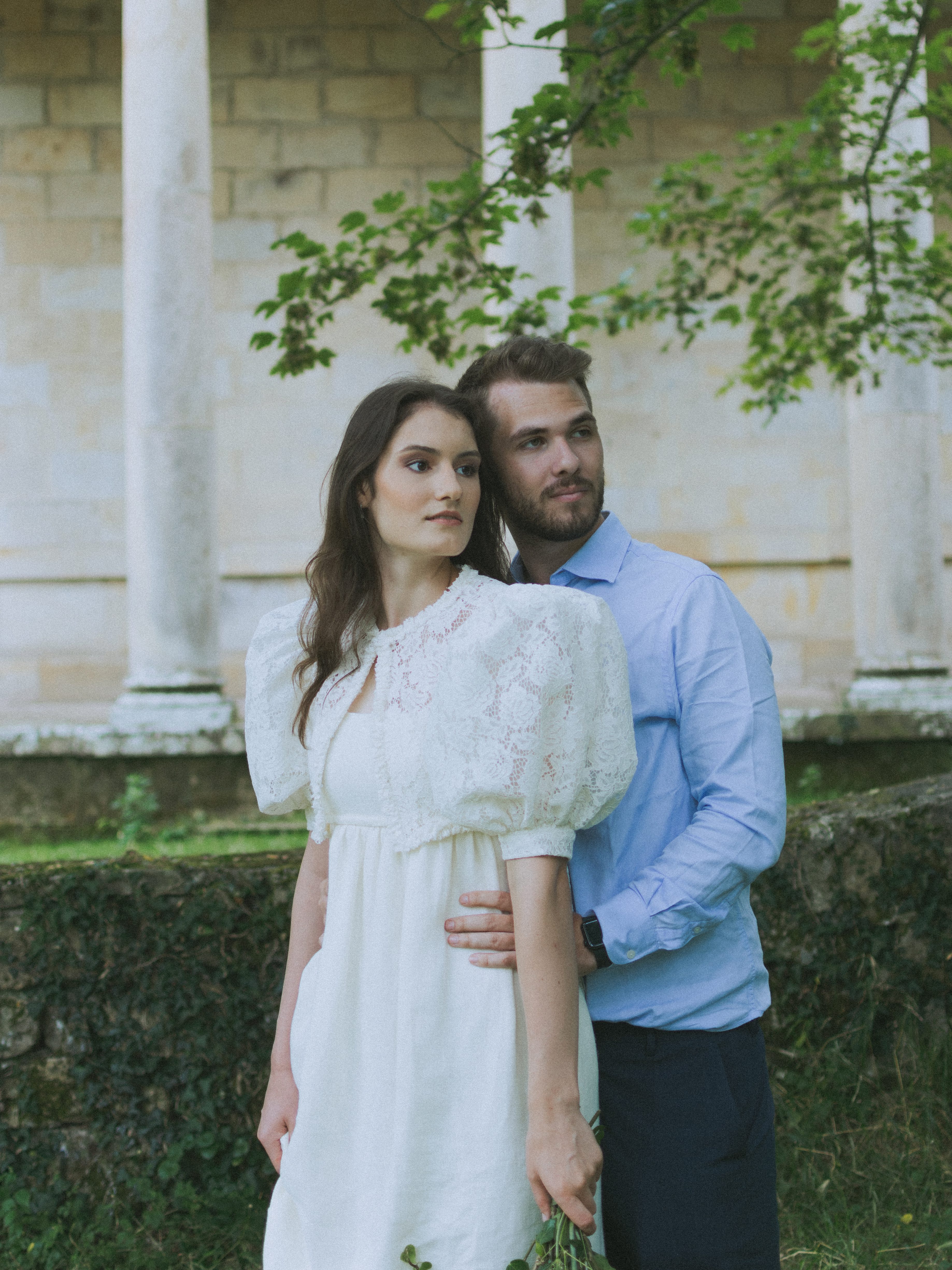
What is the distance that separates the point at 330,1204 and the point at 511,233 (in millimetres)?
6376

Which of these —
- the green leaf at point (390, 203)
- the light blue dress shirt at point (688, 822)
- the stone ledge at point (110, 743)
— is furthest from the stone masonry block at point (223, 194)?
the light blue dress shirt at point (688, 822)

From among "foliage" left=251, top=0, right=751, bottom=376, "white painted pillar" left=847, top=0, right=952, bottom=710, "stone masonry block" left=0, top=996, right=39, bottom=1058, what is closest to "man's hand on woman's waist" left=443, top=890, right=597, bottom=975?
"stone masonry block" left=0, top=996, right=39, bottom=1058

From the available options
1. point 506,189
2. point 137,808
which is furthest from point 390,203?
point 137,808

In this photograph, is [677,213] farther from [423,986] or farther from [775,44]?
[775,44]

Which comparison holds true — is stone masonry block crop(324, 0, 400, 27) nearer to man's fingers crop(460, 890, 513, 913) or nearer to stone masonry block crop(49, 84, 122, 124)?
stone masonry block crop(49, 84, 122, 124)

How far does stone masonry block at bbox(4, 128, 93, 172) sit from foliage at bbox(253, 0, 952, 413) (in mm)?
5578

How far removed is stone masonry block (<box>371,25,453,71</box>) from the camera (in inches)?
366

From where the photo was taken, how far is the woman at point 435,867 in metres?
1.57

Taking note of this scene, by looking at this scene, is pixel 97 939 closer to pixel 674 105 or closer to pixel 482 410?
pixel 482 410

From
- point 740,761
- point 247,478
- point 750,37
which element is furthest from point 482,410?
point 247,478

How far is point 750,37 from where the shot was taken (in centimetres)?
363

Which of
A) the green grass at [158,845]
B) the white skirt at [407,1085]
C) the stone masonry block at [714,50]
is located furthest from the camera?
the stone masonry block at [714,50]

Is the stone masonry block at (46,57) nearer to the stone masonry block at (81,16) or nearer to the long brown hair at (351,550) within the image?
the stone masonry block at (81,16)

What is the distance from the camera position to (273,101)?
9.29 meters
